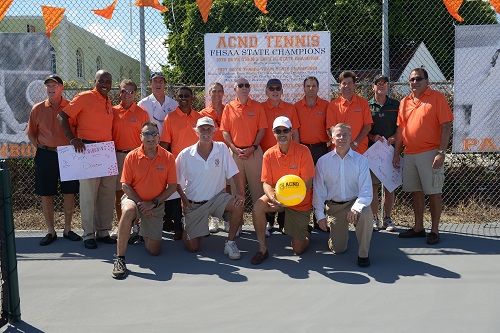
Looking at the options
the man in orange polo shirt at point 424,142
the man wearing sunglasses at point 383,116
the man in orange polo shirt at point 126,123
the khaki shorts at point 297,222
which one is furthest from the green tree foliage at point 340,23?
the khaki shorts at point 297,222

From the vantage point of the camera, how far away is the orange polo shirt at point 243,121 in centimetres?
633

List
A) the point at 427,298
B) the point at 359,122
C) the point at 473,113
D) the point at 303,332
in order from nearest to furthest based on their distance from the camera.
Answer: the point at 303,332
the point at 427,298
the point at 359,122
the point at 473,113

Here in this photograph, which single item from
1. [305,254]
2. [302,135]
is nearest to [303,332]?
[305,254]

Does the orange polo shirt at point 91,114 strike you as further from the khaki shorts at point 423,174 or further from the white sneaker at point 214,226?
the khaki shorts at point 423,174

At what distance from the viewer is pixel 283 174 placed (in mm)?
5539

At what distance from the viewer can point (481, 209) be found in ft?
25.3

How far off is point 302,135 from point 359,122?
2.52 feet

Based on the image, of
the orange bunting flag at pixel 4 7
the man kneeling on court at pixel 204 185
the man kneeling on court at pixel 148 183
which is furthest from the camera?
the orange bunting flag at pixel 4 7

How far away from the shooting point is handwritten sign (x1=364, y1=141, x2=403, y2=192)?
6586mm

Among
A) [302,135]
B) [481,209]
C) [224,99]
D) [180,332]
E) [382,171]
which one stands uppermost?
[224,99]

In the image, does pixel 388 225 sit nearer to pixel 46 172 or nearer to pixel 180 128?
pixel 180 128

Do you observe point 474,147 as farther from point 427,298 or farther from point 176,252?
point 176,252

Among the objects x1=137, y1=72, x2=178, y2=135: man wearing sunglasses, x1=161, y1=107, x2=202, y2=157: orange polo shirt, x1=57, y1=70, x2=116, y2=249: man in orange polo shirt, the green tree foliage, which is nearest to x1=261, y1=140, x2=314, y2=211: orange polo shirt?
x1=161, y1=107, x2=202, y2=157: orange polo shirt

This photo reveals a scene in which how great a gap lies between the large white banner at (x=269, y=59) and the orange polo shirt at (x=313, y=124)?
665 millimetres
